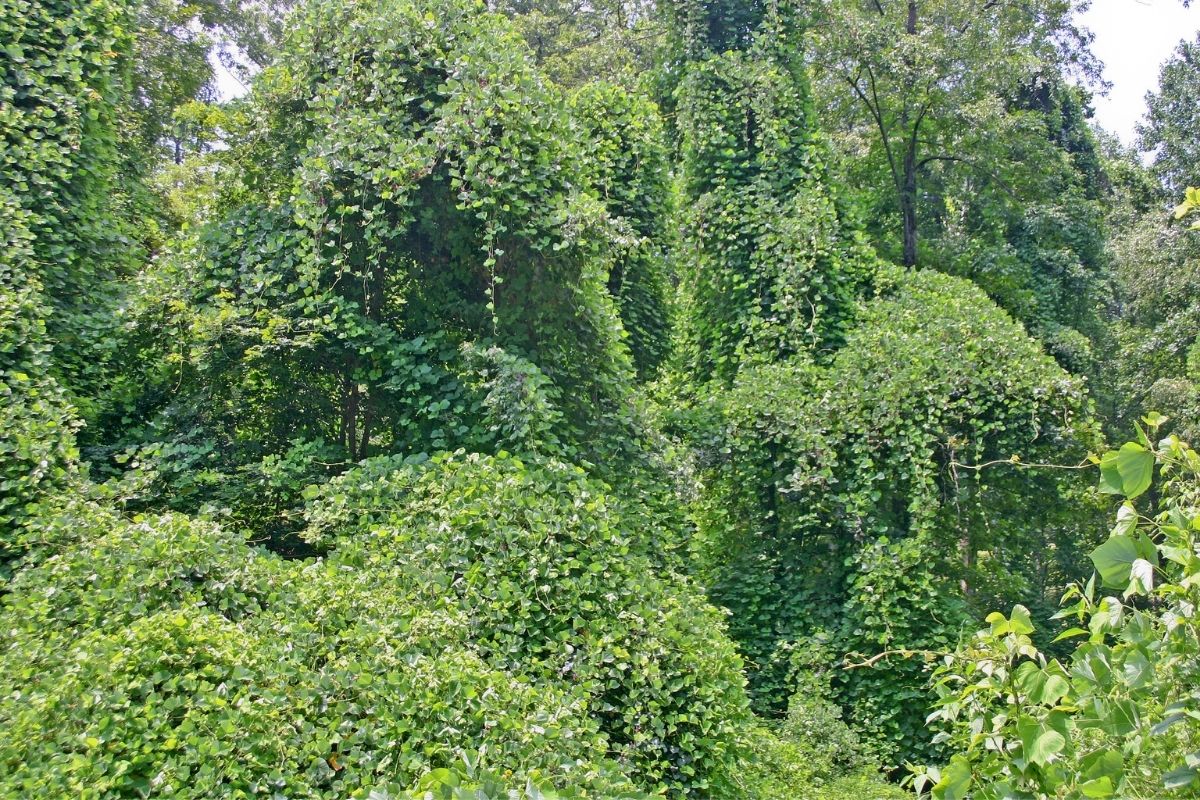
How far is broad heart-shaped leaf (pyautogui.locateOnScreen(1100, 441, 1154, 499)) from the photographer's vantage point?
6.42 feet

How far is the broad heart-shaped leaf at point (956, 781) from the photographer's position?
83.8 inches

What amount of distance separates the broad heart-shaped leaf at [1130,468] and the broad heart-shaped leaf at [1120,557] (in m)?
0.10

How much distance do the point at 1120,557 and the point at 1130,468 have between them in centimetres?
18

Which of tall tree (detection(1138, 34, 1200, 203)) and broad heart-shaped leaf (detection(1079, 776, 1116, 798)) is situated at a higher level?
tall tree (detection(1138, 34, 1200, 203))

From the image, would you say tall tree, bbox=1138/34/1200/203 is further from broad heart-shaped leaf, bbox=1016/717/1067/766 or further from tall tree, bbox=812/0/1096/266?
broad heart-shaped leaf, bbox=1016/717/1067/766

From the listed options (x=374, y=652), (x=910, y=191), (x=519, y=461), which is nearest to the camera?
(x=374, y=652)

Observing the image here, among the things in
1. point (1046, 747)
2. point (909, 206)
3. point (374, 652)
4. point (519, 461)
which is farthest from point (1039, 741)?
point (909, 206)

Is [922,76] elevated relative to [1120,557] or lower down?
elevated

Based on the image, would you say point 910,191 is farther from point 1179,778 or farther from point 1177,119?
point 1179,778

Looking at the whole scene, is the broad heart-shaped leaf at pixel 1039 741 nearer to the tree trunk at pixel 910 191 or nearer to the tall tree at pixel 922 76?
the tall tree at pixel 922 76

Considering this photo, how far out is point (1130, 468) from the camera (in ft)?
6.49

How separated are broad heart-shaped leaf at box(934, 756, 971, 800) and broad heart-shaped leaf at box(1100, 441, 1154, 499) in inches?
25.9

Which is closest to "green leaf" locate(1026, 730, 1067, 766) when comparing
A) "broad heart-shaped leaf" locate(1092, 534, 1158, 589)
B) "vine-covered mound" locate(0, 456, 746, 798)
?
"broad heart-shaped leaf" locate(1092, 534, 1158, 589)

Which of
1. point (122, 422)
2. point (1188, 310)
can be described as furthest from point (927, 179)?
point (122, 422)
